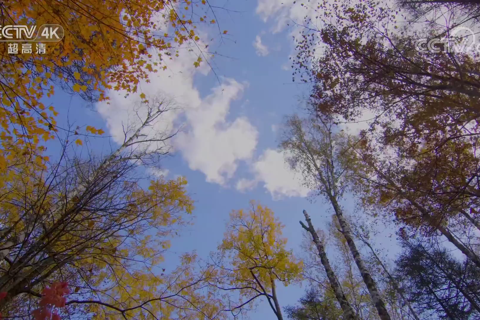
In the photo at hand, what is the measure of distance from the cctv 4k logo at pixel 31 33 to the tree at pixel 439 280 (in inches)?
443

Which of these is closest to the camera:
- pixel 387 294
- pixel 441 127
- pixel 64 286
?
pixel 64 286

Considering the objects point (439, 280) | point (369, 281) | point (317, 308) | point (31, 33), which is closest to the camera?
point (31, 33)

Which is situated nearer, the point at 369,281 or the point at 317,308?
the point at 369,281

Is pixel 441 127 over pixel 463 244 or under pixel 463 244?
over

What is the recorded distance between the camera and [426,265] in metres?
8.55

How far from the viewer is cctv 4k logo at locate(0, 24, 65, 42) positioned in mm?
2629

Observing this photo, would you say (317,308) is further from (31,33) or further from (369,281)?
(31,33)

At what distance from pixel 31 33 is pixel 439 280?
40.9 feet

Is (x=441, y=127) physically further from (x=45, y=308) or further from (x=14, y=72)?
(x=14, y=72)

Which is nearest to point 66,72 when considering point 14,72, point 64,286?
point 14,72

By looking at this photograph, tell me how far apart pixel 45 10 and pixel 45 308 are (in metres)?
2.86

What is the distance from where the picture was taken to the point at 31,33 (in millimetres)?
2697

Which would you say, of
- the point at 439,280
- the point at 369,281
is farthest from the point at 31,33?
the point at 439,280

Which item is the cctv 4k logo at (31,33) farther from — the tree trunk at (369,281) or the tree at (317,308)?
the tree at (317,308)
